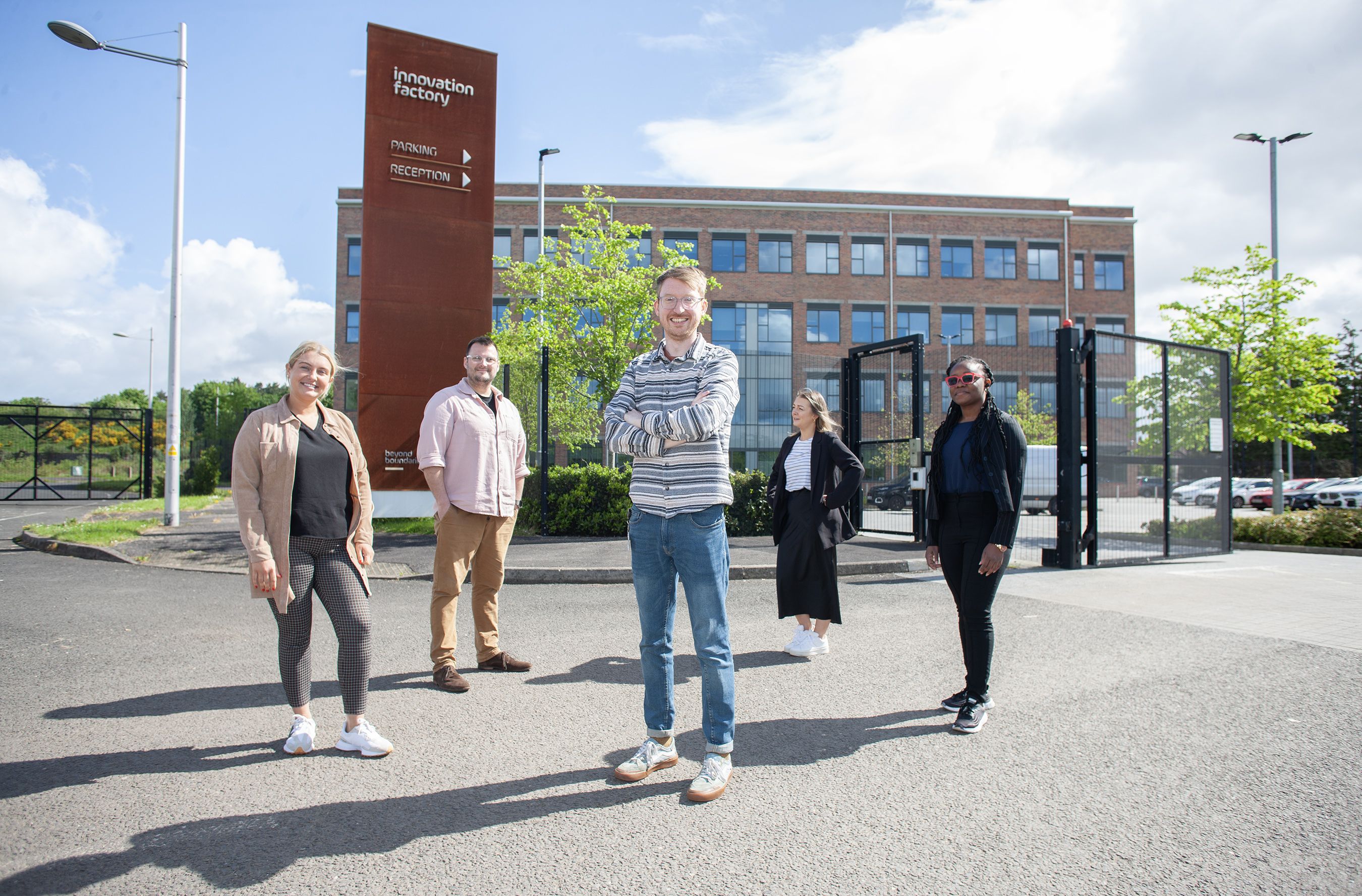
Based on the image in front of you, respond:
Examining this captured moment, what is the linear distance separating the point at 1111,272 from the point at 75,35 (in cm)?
4889

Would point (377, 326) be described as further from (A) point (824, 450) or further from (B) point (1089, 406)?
(B) point (1089, 406)

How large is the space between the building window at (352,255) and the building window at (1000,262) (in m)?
34.9

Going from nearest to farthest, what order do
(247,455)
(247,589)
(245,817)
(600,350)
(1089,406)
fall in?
(245,817)
(247,455)
(247,589)
(1089,406)
(600,350)

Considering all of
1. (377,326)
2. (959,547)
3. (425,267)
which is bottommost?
(959,547)

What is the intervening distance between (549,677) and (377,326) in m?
10.2

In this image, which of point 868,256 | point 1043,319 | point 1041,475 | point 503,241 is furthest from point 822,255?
point 1041,475

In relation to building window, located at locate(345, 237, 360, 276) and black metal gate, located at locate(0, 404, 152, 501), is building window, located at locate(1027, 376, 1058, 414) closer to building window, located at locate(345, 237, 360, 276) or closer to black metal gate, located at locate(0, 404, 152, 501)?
black metal gate, located at locate(0, 404, 152, 501)

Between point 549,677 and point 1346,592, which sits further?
point 1346,592

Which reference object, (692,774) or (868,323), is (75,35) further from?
(868,323)

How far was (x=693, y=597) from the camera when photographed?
10.5ft

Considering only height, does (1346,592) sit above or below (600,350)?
below

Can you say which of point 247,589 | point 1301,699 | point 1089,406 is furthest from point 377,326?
point 1301,699

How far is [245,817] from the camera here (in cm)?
287

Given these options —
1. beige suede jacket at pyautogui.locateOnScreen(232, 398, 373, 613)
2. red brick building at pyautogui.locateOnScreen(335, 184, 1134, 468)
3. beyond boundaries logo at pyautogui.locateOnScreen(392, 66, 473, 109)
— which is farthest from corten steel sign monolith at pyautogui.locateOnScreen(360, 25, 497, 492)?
red brick building at pyautogui.locateOnScreen(335, 184, 1134, 468)
